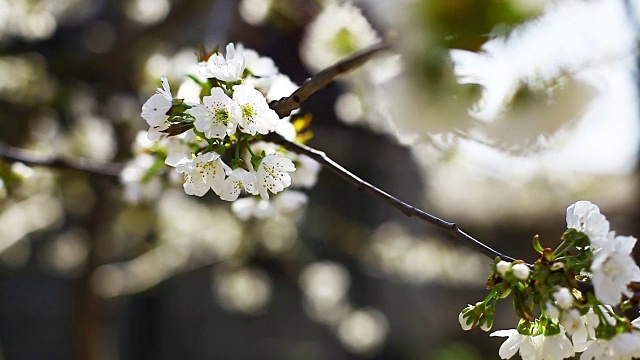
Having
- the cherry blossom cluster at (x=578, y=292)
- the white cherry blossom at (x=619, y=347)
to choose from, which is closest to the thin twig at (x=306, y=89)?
the cherry blossom cluster at (x=578, y=292)

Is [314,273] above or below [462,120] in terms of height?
below

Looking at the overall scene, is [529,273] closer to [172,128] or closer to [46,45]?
[172,128]

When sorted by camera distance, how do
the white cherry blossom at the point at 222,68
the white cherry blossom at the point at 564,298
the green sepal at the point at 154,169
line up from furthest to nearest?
the green sepal at the point at 154,169, the white cherry blossom at the point at 222,68, the white cherry blossom at the point at 564,298

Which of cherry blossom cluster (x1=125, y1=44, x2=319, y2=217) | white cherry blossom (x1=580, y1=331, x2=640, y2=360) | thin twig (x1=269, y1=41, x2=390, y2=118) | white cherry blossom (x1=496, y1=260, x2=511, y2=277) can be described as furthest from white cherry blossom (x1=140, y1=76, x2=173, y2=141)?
white cherry blossom (x1=580, y1=331, x2=640, y2=360)

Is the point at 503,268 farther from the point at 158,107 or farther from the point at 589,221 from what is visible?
the point at 158,107

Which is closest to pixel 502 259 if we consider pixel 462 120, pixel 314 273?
pixel 462 120

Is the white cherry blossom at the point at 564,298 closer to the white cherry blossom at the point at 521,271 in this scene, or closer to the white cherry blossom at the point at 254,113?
the white cherry blossom at the point at 521,271

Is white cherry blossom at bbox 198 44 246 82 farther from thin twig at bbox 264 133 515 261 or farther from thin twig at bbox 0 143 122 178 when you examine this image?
thin twig at bbox 0 143 122 178

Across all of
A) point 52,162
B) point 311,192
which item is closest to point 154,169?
point 52,162
